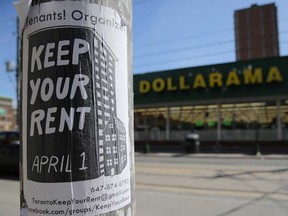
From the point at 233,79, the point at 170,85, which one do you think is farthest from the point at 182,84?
the point at 233,79

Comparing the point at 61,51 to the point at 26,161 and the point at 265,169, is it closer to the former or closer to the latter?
the point at 26,161

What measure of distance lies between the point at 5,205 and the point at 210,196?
4.85 metres

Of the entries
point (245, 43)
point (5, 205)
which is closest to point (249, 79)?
point (245, 43)

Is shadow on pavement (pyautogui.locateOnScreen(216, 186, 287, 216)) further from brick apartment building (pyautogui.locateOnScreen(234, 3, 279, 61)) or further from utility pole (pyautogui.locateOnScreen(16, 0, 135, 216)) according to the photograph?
brick apartment building (pyautogui.locateOnScreen(234, 3, 279, 61))

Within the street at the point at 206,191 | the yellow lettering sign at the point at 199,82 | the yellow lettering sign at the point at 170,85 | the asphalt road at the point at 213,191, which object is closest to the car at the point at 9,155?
the street at the point at 206,191

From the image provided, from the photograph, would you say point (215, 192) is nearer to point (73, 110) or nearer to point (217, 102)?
point (73, 110)

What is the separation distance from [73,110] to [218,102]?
26.7m

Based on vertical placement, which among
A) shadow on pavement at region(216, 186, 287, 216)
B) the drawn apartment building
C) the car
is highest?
the drawn apartment building

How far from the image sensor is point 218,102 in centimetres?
2806

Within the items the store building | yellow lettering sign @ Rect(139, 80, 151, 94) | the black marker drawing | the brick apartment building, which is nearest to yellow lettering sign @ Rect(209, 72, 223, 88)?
the store building

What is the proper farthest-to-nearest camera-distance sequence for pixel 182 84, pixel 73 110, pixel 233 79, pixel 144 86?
pixel 144 86 → pixel 182 84 → pixel 233 79 → pixel 73 110

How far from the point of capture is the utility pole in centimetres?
202

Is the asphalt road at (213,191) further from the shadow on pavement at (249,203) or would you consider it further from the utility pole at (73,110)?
the utility pole at (73,110)

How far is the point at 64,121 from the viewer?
79.4 inches
